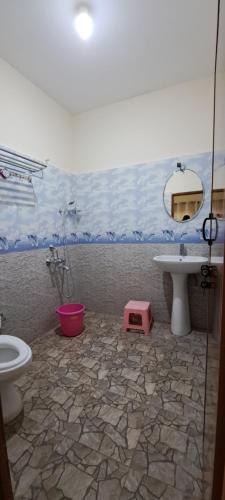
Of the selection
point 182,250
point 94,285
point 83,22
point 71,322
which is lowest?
point 71,322

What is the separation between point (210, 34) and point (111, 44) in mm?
757

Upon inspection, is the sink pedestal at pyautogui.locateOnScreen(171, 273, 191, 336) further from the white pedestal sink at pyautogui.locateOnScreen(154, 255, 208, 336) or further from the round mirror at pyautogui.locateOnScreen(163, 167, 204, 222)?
the round mirror at pyautogui.locateOnScreen(163, 167, 204, 222)

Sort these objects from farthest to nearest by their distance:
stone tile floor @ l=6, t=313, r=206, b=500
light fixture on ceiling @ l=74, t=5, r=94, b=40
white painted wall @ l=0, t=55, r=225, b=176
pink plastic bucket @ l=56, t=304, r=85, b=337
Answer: pink plastic bucket @ l=56, t=304, r=85, b=337 < white painted wall @ l=0, t=55, r=225, b=176 < light fixture on ceiling @ l=74, t=5, r=94, b=40 < stone tile floor @ l=6, t=313, r=206, b=500

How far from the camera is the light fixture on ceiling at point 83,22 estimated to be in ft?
4.68

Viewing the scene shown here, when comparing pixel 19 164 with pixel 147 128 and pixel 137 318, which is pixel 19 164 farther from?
pixel 137 318

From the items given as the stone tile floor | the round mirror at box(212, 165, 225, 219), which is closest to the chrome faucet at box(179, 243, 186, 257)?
the stone tile floor

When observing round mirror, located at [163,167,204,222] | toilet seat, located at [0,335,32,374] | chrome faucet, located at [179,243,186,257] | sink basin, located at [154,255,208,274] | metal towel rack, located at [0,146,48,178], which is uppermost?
metal towel rack, located at [0,146,48,178]

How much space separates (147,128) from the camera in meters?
2.33

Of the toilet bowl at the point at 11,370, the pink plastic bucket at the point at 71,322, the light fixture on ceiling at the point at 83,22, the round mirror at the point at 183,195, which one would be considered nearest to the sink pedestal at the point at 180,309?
the round mirror at the point at 183,195

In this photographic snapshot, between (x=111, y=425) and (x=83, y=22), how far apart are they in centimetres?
262

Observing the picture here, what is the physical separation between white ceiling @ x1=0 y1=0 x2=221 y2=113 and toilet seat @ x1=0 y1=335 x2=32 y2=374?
222 cm

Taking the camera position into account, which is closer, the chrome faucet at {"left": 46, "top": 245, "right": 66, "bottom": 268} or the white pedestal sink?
the white pedestal sink

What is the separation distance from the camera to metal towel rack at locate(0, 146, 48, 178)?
1836 millimetres

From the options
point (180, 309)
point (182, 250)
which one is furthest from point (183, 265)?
point (180, 309)
